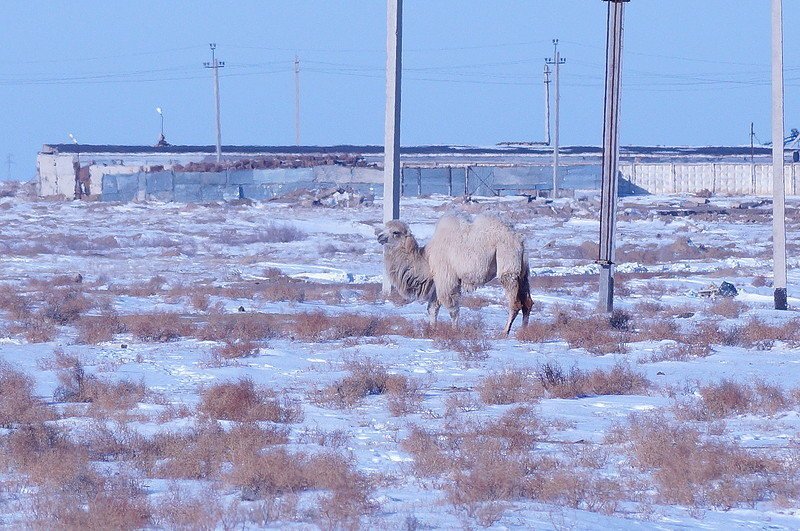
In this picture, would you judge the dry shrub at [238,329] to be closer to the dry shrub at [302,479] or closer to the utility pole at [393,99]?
the utility pole at [393,99]

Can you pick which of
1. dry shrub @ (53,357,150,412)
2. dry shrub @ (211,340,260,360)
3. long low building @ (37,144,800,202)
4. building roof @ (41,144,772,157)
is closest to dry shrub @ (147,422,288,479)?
dry shrub @ (53,357,150,412)

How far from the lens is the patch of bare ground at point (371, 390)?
10829 millimetres

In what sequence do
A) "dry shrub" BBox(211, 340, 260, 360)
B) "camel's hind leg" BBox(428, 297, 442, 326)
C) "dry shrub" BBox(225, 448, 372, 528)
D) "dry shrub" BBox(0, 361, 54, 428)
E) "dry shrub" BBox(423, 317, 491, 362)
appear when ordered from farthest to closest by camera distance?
"camel's hind leg" BBox(428, 297, 442, 326), "dry shrub" BBox(423, 317, 491, 362), "dry shrub" BBox(211, 340, 260, 360), "dry shrub" BBox(0, 361, 54, 428), "dry shrub" BBox(225, 448, 372, 528)

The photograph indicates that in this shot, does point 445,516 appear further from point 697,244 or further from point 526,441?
point 697,244

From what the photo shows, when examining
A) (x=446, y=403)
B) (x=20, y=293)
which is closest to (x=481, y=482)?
(x=446, y=403)

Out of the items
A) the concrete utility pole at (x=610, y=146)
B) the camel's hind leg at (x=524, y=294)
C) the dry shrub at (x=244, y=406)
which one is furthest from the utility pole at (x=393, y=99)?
the dry shrub at (x=244, y=406)

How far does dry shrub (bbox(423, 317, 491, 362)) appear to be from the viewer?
46.6 ft

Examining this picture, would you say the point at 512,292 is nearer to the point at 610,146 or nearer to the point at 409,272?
the point at 409,272

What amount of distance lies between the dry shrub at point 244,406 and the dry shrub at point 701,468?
9.27 ft

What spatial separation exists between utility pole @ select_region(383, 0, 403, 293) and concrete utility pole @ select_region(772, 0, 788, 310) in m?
6.51

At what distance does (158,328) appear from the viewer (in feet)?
53.1

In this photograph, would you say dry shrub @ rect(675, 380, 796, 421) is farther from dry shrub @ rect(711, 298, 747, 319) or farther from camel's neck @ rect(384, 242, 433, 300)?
dry shrub @ rect(711, 298, 747, 319)

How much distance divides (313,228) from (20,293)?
24705mm

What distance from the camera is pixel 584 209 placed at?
57.4 metres
